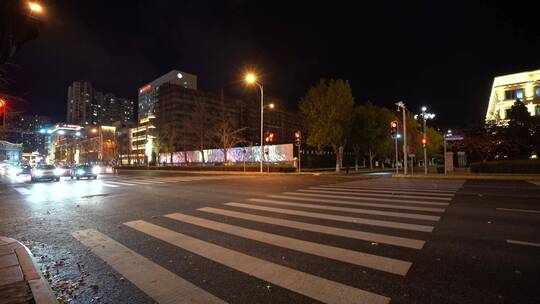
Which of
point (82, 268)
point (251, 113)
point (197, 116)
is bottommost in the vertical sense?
point (82, 268)

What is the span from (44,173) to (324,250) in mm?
28944

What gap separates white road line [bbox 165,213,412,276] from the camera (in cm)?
426

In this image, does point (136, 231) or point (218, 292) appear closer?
point (218, 292)

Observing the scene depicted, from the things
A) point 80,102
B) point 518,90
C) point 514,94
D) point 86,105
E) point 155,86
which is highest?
point 80,102

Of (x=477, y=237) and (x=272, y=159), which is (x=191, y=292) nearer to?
(x=477, y=237)

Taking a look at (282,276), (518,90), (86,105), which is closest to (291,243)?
(282,276)

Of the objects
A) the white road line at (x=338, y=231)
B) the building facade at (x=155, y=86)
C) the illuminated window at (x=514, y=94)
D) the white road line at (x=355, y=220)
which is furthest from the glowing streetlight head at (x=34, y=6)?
the building facade at (x=155, y=86)

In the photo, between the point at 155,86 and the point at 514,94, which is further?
the point at 155,86

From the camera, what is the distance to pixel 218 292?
3.51m

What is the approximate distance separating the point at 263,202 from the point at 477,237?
668 centimetres

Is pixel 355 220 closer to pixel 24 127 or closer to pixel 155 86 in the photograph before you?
pixel 24 127

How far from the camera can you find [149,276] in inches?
159

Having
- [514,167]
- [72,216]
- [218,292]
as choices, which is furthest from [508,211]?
[514,167]

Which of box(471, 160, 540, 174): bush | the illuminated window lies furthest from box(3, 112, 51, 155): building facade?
the illuminated window
